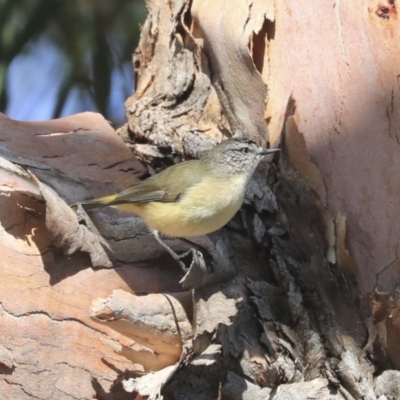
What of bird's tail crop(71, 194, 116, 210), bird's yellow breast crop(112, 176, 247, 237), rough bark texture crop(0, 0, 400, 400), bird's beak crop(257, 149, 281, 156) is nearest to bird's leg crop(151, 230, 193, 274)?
rough bark texture crop(0, 0, 400, 400)

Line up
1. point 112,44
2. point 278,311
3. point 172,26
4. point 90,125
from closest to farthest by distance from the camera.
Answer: point 278,311, point 90,125, point 172,26, point 112,44

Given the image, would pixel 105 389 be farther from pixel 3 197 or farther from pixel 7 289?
pixel 3 197

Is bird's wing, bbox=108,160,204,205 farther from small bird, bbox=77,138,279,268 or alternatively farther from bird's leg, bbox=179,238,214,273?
bird's leg, bbox=179,238,214,273

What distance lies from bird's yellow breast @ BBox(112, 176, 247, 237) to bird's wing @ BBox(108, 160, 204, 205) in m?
0.03

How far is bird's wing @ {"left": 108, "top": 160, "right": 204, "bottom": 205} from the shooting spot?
3250 millimetres

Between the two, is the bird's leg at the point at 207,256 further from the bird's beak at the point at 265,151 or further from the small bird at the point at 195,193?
the bird's beak at the point at 265,151


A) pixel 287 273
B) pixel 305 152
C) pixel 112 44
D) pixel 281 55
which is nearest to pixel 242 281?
pixel 287 273

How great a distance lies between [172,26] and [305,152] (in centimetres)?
122

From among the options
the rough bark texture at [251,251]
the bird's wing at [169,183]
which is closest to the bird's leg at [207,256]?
the rough bark texture at [251,251]

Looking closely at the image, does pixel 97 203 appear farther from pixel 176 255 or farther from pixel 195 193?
pixel 195 193

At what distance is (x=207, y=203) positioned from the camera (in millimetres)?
3207

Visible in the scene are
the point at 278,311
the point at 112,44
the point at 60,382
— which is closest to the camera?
the point at 60,382

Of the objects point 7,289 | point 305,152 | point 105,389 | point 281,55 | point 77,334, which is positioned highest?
point 281,55

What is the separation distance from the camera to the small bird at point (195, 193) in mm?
3043
